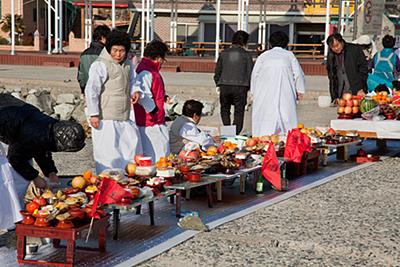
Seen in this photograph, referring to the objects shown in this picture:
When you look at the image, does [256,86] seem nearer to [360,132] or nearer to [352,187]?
[360,132]

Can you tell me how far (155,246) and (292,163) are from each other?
3222 mm

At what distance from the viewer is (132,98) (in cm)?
729

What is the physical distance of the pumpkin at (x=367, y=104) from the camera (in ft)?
30.9

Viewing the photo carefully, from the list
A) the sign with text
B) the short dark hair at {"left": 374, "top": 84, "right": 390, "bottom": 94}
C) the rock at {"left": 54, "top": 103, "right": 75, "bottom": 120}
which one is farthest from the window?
the short dark hair at {"left": 374, "top": 84, "right": 390, "bottom": 94}

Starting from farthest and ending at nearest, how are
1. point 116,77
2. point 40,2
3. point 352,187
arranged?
1. point 40,2
2. point 352,187
3. point 116,77

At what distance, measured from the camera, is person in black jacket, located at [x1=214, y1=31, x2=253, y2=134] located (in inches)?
417

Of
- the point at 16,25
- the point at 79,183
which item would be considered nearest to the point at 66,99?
the point at 79,183

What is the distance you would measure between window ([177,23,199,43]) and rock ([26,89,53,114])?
20.4 meters

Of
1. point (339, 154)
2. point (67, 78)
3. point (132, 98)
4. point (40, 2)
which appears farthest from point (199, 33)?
point (132, 98)

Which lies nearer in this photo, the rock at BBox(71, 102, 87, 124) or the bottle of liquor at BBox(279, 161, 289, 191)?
the bottle of liquor at BBox(279, 161, 289, 191)

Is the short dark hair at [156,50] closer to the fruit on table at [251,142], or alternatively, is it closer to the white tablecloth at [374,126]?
the fruit on table at [251,142]

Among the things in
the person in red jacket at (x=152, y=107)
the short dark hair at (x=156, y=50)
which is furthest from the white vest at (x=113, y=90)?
the short dark hair at (x=156, y=50)

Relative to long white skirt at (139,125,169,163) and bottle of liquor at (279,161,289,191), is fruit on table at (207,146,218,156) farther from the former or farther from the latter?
bottle of liquor at (279,161,289,191)

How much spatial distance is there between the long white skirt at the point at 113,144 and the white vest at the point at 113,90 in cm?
8
